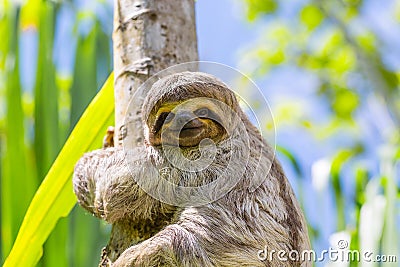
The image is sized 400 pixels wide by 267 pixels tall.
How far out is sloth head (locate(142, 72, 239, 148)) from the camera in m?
1.12

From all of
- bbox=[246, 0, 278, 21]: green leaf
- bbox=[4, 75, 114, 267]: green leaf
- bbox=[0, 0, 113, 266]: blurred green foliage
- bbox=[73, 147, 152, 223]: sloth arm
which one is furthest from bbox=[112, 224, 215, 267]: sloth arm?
bbox=[246, 0, 278, 21]: green leaf

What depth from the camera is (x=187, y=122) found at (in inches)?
44.1

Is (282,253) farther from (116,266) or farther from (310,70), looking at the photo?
(310,70)

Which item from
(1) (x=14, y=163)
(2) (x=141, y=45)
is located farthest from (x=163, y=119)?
(1) (x=14, y=163)

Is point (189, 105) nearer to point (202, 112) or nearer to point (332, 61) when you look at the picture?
point (202, 112)

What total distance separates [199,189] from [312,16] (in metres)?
5.05

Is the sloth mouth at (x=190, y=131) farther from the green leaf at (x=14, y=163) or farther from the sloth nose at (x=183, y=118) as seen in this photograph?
the green leaf at (x=14, y=163)

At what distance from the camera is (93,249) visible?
2.06 metres

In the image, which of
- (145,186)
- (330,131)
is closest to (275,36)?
(330,131)

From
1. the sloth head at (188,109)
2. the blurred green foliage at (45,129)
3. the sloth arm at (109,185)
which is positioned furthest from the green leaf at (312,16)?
the sloth head at (188,109)

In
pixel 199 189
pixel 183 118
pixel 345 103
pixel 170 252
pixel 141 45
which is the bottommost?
pixel 170 252

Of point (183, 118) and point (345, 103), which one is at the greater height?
point (345, 103)

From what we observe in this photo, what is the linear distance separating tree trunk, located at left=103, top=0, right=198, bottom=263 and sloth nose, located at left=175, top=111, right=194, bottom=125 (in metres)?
0.14

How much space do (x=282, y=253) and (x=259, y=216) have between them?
0.27 ft
